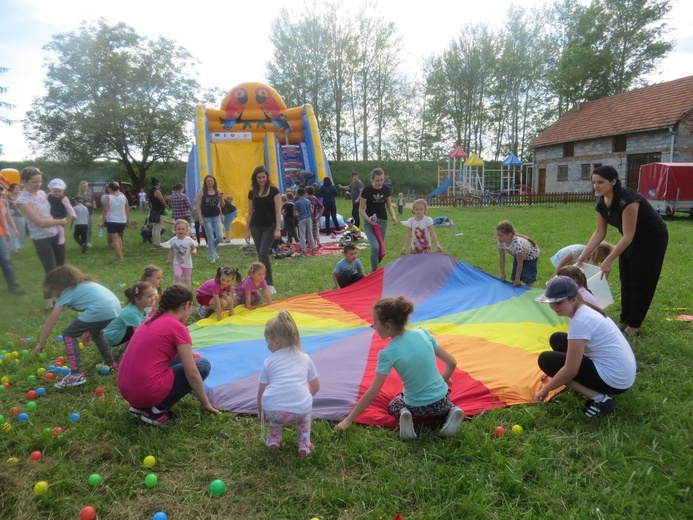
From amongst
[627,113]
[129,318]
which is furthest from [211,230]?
[627,113]

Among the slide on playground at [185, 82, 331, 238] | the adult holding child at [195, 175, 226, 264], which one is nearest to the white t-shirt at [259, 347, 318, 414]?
the adult holding child at [195, 175, 226, 264]

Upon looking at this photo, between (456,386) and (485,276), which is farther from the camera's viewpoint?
(485,276)

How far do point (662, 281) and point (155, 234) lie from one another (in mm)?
11276

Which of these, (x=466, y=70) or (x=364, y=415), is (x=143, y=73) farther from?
(x=364, y=415)

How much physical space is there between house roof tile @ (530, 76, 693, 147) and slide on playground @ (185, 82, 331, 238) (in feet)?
61.9

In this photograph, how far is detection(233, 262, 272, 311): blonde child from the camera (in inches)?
236

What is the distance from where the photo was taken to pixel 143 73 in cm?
2972

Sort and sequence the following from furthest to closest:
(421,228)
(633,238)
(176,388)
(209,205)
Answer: (209,205)
(421,228)
(633,238)
(176,388)

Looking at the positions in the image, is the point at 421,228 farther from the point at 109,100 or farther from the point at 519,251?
the point at 109,100

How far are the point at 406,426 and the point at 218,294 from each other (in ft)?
11.3

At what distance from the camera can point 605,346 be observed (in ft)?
10.5

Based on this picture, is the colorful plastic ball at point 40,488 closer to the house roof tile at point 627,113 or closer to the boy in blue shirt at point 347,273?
the boy in blue shirt at point 347,273

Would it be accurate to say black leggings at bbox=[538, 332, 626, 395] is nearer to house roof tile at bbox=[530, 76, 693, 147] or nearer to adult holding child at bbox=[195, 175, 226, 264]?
adult holding child at bbox=[195, 175, 226, 264]

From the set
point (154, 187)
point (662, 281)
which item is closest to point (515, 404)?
point (662, 281)
